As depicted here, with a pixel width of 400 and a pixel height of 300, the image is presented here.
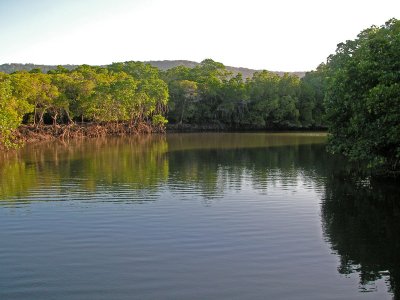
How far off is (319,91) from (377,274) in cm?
7512

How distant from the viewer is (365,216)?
58.9 ft

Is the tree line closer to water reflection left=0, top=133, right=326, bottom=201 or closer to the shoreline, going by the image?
the shoreline

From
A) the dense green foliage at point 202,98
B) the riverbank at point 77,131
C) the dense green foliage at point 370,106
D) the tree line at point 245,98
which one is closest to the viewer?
the dense green foliage at point 370,106

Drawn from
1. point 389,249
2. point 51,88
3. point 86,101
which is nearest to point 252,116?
point 86,101

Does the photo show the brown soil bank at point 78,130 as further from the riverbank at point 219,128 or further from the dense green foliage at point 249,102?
the dense green foliage at point 249,102

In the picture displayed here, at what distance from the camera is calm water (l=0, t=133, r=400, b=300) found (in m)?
11.1

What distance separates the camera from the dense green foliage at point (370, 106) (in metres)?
20.4

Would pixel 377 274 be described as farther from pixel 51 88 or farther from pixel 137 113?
pixel 137 113

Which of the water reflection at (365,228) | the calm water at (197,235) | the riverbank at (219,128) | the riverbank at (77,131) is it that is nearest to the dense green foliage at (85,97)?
the riverbank at (77,131)

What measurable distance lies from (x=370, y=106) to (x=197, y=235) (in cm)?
1026

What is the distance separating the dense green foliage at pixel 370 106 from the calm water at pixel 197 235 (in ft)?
→ 6.37

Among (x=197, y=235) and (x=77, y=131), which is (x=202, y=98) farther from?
(x=197, y=235)

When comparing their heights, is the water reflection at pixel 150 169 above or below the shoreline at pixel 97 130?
below

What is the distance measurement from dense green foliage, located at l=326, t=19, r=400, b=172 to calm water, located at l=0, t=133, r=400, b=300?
194 cm
